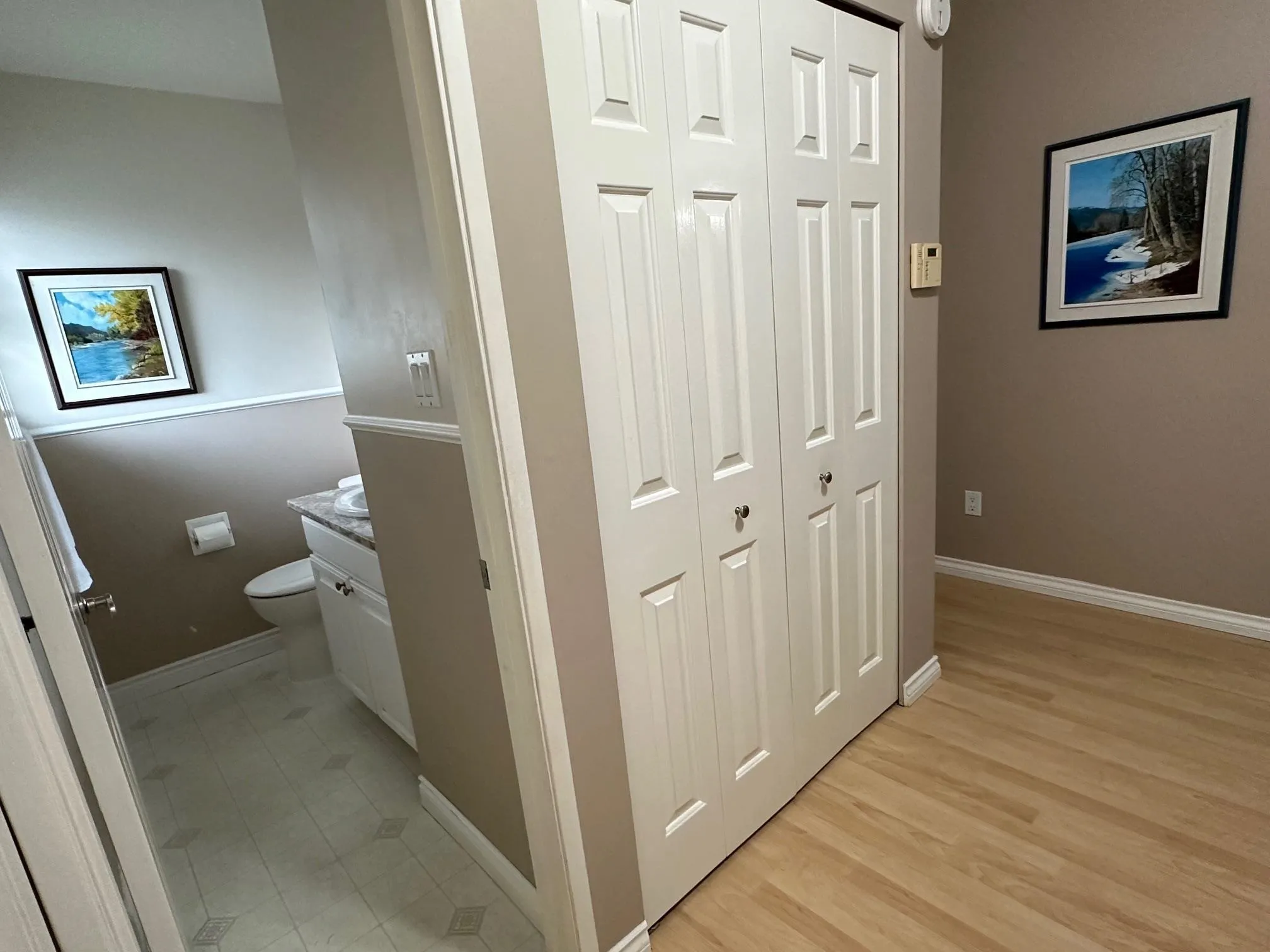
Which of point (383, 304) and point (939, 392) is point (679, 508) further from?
point (939, 392)

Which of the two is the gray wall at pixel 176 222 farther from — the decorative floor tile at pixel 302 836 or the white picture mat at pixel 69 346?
the decorative floor tile at pixel 302 836

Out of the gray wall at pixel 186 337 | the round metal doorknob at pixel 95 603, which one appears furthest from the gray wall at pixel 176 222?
→ the round metal doorknob at pixel 95 603

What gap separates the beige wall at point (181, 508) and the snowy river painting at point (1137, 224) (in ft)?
10.9

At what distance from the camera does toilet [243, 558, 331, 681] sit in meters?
2.57

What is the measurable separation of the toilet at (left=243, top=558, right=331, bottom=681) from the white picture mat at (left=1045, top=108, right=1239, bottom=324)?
10.3 ft

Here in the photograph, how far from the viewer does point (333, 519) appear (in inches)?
84.2

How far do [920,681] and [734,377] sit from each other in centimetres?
144

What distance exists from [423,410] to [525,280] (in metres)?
0.49

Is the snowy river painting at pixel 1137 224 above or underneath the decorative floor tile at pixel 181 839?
above

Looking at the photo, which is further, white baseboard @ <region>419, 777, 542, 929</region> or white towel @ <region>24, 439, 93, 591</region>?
white baseboard @ <region>419, 777, 542, 929</region>

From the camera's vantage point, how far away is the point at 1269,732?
187 centimetres

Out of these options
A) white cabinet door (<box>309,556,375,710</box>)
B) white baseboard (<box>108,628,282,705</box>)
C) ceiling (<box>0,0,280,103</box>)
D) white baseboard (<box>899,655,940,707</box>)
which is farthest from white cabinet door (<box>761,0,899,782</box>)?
white baseboard (<box>108,628,282,705</box>)

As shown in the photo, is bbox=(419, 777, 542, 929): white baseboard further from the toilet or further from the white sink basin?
the toilet

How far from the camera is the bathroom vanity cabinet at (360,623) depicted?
1.97 metres
